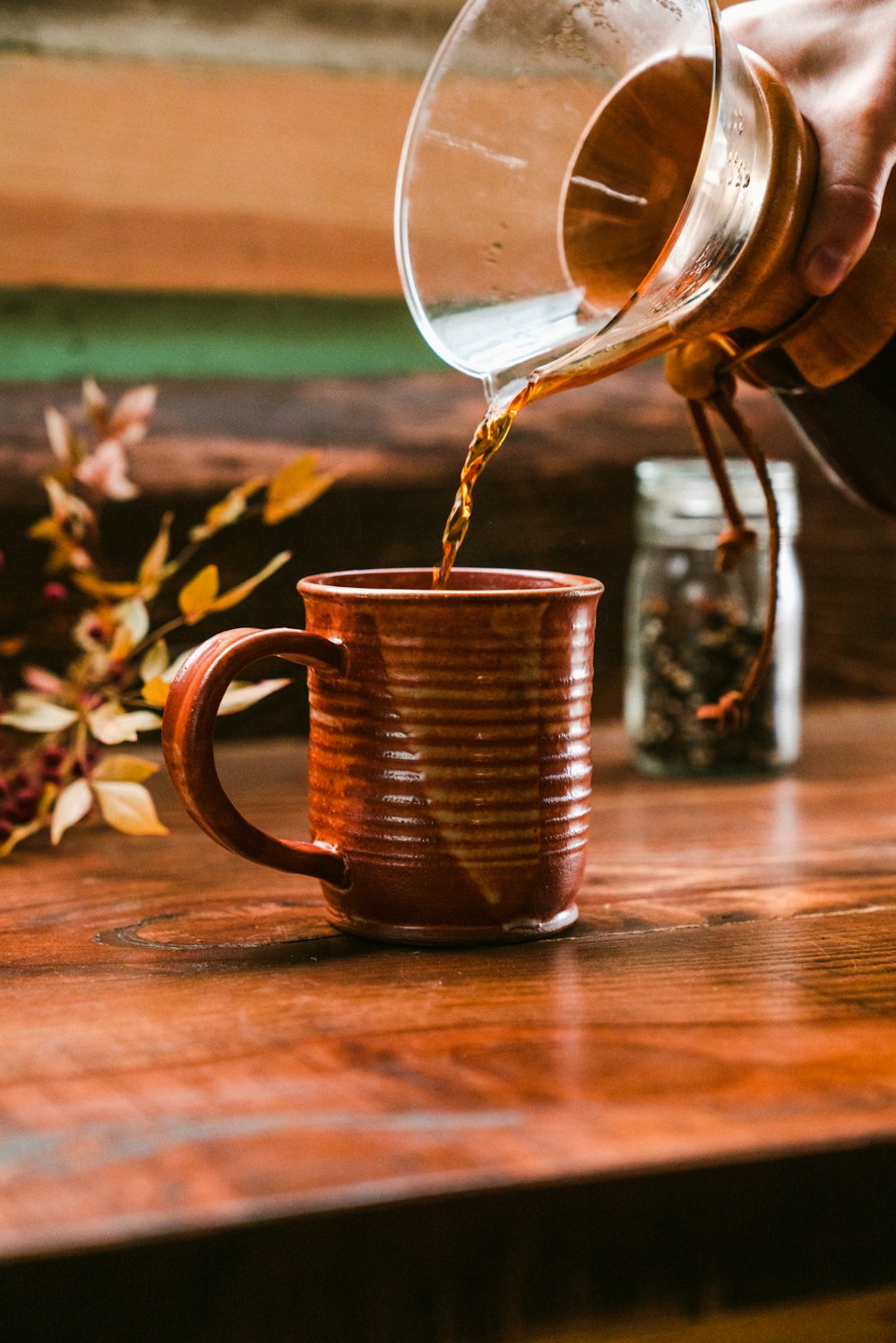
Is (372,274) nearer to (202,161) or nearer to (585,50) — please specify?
(202,161)

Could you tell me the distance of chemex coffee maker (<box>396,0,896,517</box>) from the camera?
0.70m

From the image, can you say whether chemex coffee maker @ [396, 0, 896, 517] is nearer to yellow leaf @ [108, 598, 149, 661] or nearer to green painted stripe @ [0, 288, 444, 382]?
yellow leaf @ [108, 598, 149, 661]

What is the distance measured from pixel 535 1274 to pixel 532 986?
19 cm

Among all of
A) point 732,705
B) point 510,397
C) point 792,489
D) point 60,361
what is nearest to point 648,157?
point 510,397

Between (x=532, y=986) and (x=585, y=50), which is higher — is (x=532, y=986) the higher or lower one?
the lower one

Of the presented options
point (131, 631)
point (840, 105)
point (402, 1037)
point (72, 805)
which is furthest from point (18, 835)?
point (840, 105)

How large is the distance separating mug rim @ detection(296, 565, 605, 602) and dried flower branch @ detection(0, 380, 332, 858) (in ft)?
0.28

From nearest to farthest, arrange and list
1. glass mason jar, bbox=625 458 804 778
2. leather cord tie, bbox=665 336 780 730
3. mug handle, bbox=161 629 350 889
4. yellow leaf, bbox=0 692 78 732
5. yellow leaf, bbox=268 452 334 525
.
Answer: mug handle, bbox=161 629 350 889
leather cord tie, bbox=665 336 780 730
yellow leaf, bbox=0 692 78 732
yellow leaf, bbox=268 452 334 525
glass mason jar, bbox=625 458 804 778

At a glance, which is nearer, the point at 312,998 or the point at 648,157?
the point at 312,998

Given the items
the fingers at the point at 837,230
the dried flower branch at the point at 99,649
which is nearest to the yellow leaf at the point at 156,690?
the dried flower branch at the point at 99,649

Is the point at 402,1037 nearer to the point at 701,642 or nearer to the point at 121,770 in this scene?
the point at 121,770

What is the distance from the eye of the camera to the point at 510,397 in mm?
714

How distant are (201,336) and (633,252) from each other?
50cm

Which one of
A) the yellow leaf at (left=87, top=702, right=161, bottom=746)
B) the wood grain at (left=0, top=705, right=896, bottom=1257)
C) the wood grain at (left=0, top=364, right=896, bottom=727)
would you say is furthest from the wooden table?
the wood grain at (left=0, top=364, right=896, bottom=727)
